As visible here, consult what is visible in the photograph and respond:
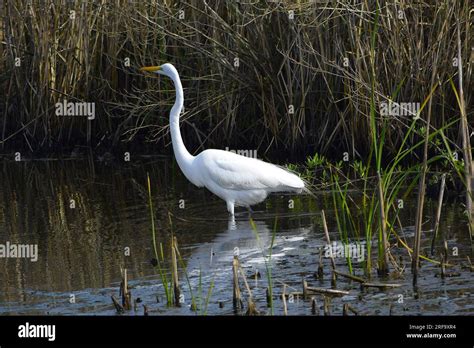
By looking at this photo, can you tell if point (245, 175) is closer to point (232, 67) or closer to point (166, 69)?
point (166, 69)

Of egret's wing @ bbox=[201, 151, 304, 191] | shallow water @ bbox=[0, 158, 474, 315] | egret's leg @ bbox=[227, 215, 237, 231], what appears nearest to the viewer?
shallow water @ bbox=[0, 158, 474, 315]

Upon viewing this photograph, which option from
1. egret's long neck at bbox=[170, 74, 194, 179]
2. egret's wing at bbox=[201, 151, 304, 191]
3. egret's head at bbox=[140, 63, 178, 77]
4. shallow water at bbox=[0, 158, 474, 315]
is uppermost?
egret's head at bbox=[140, 63, 178, 77]

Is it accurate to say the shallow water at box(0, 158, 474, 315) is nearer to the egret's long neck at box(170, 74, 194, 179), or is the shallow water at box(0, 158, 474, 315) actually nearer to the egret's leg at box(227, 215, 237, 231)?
the egret's leg at box(227, 215, 237, 231)

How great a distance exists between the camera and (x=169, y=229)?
9008 mm

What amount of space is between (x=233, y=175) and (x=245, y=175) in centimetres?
11

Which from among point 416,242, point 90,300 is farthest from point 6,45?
point 416,242

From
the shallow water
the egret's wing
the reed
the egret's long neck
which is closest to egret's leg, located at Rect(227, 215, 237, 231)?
the shallow water

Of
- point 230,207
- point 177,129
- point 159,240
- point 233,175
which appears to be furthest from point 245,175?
point 159,240

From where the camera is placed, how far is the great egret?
30.9 feet

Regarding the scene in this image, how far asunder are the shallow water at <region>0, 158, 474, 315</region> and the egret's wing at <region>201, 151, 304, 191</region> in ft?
1.05

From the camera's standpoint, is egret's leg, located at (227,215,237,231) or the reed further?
the reed

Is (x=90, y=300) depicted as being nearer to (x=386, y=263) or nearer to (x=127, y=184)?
(x=386, y=263)

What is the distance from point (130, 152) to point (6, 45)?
6.83 feet

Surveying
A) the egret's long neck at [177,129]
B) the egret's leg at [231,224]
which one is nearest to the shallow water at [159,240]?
the egret's leg at [231,224]
